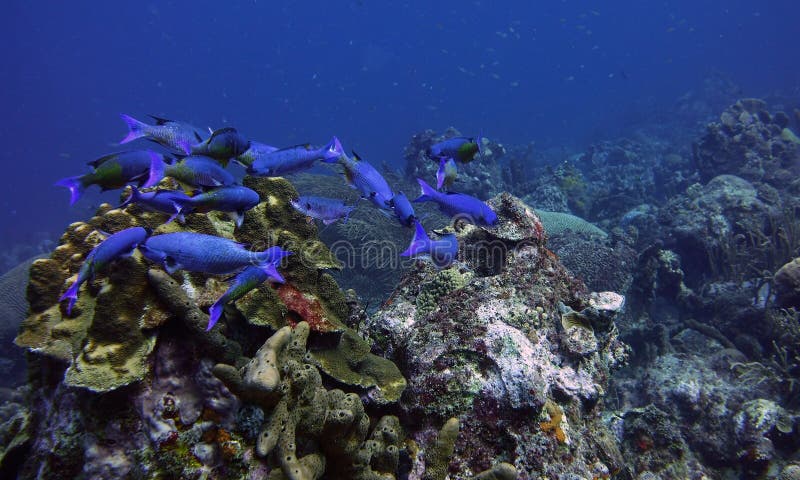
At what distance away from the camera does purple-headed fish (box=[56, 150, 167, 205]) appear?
2.20 meters

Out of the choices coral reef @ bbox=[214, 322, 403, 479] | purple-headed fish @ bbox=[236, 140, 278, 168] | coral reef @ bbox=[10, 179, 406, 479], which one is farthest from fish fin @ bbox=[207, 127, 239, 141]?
A: coral reef @ bbox=[214, 322, 403, 479]

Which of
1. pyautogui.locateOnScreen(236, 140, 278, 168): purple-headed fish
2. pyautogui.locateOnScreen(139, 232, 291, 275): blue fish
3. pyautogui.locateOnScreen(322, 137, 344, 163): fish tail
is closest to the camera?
pyautogui.locateOnScreen(139, 232, 291, 275): blue fish

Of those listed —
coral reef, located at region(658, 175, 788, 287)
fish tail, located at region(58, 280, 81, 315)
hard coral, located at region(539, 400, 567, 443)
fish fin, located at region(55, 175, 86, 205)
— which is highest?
coral reef, located at region(658, 175, 788, 287)

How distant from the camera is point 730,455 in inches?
178

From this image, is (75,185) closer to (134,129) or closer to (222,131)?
(134,129)

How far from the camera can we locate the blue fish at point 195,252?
6.12 ft

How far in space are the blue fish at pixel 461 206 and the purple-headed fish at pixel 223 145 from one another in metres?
1.37

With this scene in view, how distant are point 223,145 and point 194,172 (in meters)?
0.33

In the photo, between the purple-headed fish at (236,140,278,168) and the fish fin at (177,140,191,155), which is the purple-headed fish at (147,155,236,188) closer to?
the purple-headed fish at (236,140,278,168)

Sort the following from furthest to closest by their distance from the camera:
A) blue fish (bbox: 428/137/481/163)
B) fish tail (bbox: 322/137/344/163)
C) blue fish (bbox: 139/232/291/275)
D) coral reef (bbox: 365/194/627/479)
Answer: blue fish (bbox: 428/137/481/163) → fish tail (bbox: 322/137/344/163) → coral reef (bbox: 365/194/627/479) → blue fish (bbox: 139/232/291/275)

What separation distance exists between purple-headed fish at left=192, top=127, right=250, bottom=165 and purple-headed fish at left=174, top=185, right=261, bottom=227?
1.75 ft

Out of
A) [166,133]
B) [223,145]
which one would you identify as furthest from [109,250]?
[166,133]

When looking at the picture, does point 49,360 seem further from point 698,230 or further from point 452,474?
point 698,230

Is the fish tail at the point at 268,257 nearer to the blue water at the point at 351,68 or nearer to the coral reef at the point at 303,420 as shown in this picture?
the coral reef at the point at 303,420
